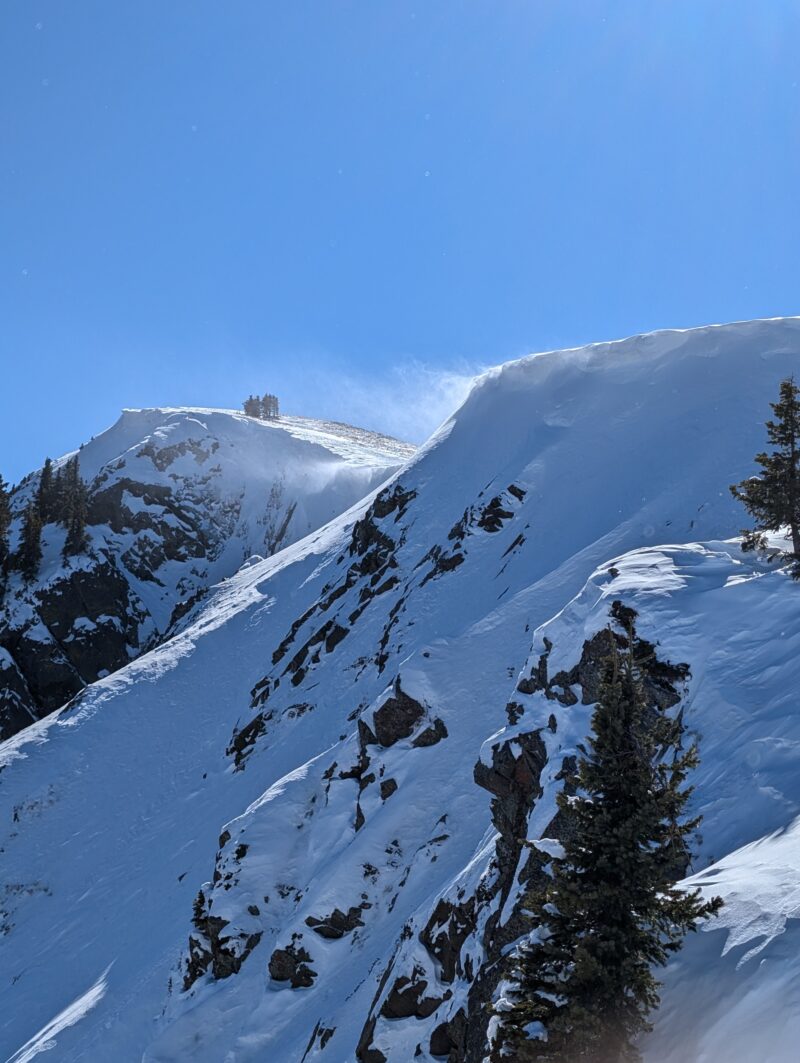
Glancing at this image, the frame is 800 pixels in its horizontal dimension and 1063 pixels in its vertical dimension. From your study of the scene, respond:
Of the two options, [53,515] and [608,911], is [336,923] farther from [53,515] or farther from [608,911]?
[53,515]

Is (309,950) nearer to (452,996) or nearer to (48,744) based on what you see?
(452,996)

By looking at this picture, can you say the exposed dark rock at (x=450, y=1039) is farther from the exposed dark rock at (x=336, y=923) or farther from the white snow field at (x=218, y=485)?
the white snow field at (x=218, y=485)

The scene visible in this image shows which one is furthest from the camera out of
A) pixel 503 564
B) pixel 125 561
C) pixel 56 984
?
pixel 125 561

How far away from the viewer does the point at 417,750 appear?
26.4 metres

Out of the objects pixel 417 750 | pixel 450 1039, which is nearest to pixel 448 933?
pixel 450 1039

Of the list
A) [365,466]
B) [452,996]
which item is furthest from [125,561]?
[452,996]

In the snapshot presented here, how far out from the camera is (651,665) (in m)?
15.7

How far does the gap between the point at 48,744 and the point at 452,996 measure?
125ft

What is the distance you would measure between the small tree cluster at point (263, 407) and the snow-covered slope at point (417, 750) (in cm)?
7366

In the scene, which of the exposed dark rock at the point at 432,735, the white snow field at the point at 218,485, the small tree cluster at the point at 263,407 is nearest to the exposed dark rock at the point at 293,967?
the exposed dark rock at the point at 432,735

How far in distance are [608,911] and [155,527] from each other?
3227 inches

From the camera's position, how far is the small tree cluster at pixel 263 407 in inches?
5020

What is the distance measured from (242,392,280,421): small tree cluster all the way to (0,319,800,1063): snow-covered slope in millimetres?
73658

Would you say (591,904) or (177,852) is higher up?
(591,904)
